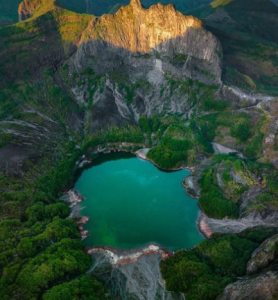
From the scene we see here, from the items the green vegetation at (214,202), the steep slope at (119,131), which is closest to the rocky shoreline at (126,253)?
the steep slope at (119,131)

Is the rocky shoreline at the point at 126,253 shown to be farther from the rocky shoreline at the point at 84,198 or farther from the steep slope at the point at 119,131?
the steep slope at the point at 119,131

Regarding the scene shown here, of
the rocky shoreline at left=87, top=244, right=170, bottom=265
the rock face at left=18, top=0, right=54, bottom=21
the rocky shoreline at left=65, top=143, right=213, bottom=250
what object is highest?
the rock face at left=18, top=0, right=54, bottom=21

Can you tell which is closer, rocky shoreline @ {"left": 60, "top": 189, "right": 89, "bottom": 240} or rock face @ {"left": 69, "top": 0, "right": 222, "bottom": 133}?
rocky shoreline @ {"left": 60, "top": 189, "right": 89, "bottom": 240}

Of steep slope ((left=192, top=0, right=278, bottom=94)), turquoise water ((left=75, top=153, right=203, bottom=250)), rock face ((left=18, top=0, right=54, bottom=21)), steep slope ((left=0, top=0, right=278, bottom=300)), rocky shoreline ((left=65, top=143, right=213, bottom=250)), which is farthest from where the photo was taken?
rock face ((left=18, top=0, right=54, bottom=21))

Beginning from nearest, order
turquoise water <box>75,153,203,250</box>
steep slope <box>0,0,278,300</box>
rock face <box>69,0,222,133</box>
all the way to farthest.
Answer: steep slope <box>0,0,278,300</box> < turquoise water <box>75,153,203,250</box> < rock face <box>69,0,222,133</box>

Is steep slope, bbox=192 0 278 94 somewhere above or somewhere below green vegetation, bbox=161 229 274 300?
above

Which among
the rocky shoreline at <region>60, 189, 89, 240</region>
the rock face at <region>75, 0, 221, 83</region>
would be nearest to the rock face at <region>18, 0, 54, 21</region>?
the rock face at <region>75, 0, 221, 83</region>

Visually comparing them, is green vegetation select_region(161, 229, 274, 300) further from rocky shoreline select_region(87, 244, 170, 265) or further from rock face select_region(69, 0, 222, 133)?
rock face select_region(69, 0, 222, 133)
